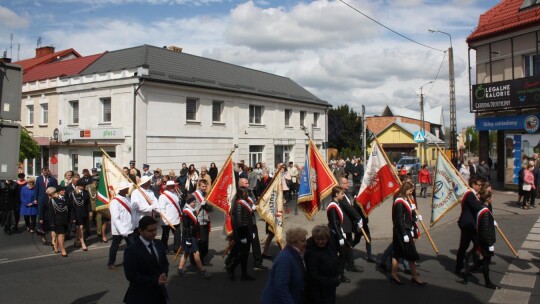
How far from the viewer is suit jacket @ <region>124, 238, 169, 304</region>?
4664 mm

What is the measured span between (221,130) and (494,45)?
52.8 feet

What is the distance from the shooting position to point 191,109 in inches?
1082

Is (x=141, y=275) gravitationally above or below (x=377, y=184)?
below

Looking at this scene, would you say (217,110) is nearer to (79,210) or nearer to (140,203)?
(79,210)

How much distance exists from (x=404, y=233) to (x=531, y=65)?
18.3 meters

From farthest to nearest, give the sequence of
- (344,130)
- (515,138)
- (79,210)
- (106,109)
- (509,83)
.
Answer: (344,130)
(106,109)
(515,138)
(509,83)
(79,210)

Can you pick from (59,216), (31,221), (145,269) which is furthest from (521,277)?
(31,221)

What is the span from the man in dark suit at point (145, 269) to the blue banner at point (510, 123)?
21.1 m

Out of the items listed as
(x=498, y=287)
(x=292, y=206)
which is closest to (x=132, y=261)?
(x=498, y=287)

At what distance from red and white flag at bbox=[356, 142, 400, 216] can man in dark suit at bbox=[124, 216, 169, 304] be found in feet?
18.4

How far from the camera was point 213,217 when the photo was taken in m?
16.9

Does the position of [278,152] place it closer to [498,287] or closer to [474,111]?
[474,111]

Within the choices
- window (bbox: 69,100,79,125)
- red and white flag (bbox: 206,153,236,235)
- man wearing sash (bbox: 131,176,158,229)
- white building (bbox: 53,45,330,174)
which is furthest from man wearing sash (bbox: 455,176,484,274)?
window (bbox: 69,100,79,125)

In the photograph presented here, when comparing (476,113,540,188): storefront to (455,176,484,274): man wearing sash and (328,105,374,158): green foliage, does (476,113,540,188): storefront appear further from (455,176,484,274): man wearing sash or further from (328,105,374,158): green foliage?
(328,105,374,158): green foliage
